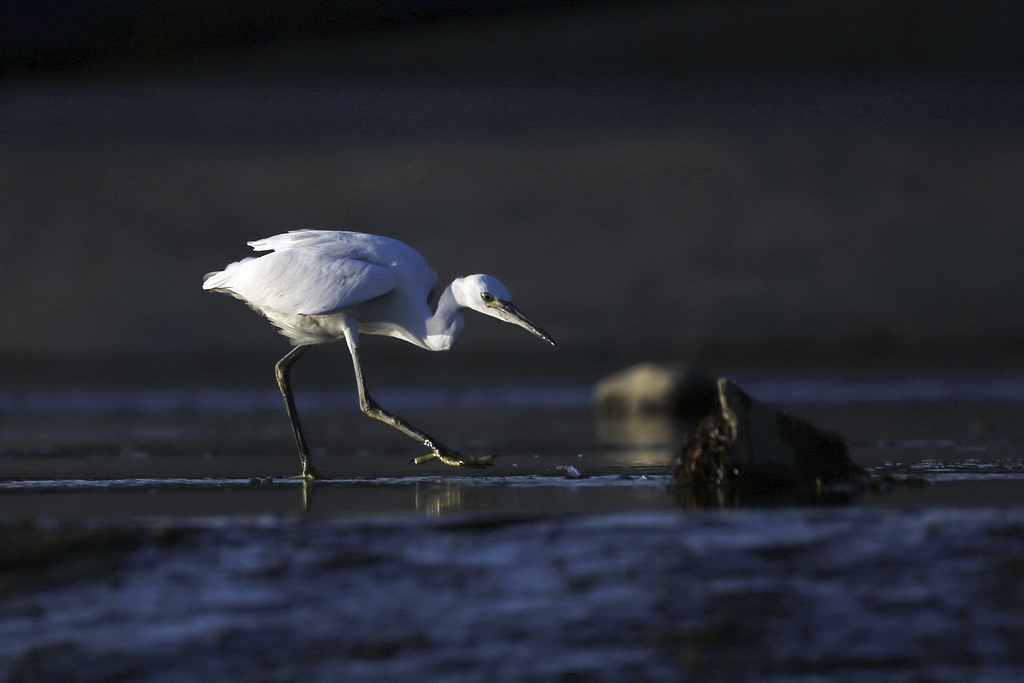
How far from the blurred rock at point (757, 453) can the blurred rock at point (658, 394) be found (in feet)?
16.8

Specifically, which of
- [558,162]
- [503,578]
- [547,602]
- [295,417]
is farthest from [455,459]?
[558,162]

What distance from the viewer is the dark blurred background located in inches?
662

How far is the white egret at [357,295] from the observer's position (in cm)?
716

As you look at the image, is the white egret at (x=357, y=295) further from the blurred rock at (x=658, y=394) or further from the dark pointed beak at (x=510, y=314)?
the blurred rock at (x=658, y=394)

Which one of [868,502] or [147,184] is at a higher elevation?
[147,184]

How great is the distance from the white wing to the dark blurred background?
900 cm

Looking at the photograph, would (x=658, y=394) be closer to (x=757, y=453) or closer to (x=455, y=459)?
(x=455, y=459)

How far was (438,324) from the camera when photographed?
7.44 metres

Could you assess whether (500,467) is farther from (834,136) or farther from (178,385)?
(834,136)

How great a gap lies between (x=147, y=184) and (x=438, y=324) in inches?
441

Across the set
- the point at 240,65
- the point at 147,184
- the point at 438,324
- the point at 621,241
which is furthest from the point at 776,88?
the point at 438,324

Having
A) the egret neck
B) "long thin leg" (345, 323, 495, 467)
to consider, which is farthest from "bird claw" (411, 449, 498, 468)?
the egret neck

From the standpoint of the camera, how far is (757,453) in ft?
19.3

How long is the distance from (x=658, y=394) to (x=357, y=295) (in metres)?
4.62
